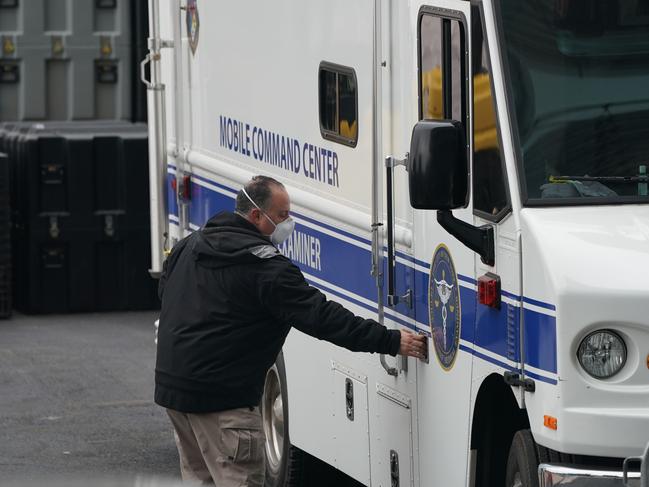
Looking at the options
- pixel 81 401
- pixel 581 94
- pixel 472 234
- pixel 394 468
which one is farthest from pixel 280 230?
pixel 81 401

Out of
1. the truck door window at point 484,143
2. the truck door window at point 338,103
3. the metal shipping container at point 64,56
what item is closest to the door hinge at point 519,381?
the truck door window at point 484,143

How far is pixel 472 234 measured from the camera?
18.7ft

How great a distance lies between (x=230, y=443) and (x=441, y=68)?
67.8 inches

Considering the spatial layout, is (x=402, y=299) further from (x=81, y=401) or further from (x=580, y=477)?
(x=81, y=401)

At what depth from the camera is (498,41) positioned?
5.63 meters

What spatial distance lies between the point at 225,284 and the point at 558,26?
1707 millimetres

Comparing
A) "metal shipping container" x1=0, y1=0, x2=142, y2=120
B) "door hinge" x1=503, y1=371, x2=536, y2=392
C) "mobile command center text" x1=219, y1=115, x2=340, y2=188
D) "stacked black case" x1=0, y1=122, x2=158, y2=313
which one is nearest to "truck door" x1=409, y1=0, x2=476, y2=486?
"door hinge" x1=503, y1=371, x2=536, y2=392

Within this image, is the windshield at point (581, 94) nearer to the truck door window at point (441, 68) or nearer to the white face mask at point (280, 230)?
the truck door window at point (441, 68)

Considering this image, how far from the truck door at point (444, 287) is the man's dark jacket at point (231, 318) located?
0.28 m

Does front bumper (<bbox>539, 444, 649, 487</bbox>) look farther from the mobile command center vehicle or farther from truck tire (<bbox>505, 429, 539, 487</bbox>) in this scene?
truck tire (<bbox>505, 429, 539, 487</bbox>)

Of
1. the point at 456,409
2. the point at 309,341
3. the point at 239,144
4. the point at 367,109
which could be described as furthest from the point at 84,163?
the point at 456,409

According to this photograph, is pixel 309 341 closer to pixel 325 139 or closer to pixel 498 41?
pixel 325 139

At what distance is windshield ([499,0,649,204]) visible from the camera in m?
5.53

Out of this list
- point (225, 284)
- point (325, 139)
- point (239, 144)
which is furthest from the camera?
point (239, 144)
